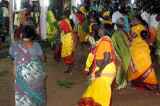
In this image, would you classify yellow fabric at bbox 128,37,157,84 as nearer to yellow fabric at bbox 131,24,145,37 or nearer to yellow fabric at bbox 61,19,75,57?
yellow fabric at bbox 131,24,145,37

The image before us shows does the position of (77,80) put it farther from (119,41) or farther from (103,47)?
(103,47)

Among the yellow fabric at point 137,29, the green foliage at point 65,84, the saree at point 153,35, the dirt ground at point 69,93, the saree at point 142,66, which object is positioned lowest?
the dirt ground at point 69,93

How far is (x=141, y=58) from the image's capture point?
5305mm

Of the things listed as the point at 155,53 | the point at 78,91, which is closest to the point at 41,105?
the point at 78,91

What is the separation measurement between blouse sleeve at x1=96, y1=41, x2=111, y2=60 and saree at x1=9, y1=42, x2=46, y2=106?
89 centimetres

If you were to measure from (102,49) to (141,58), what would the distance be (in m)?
2.11

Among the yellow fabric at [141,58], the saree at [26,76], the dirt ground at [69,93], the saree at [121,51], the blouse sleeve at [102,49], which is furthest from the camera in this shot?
the yellow fabric at [141,58]

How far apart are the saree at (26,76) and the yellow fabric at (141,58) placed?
2.59 meters

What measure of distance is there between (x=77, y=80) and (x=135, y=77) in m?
1.60

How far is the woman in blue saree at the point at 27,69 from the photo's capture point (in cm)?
336

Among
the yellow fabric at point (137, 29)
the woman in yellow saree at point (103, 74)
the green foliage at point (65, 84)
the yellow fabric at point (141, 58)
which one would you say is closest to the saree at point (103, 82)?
the woman in yellow saree at point (103, 74)

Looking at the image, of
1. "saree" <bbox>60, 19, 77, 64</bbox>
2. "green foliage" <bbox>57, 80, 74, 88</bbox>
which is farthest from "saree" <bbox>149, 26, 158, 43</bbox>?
"green foliage" <bbox>57, 80, 74, 88</bbox>

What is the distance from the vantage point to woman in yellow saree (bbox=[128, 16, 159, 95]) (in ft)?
17.3

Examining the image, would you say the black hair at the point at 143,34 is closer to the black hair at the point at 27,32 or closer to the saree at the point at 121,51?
the saree at the point at 121,51
